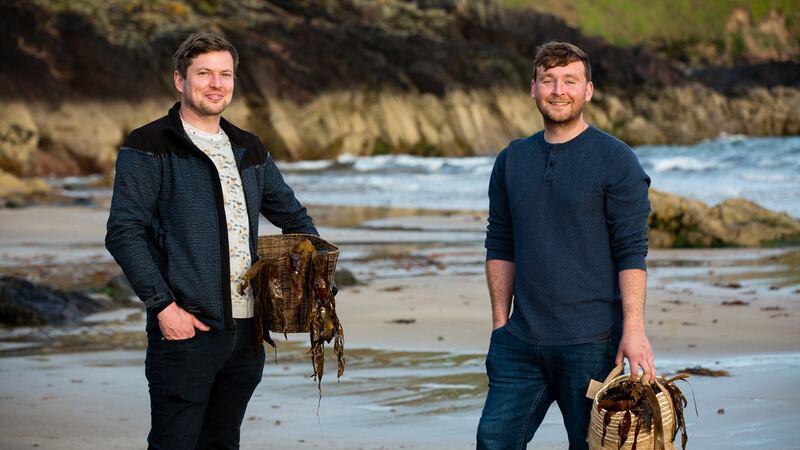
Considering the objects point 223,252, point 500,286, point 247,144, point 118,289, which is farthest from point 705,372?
point 118,289

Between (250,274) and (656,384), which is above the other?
(250,274)

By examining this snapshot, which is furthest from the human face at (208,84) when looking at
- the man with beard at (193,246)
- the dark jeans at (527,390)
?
the dark jeans at (527,390)

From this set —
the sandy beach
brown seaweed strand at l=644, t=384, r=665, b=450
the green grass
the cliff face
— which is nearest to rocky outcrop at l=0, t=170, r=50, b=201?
the cliff face

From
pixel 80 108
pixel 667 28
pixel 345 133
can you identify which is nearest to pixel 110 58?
pixel 80 108

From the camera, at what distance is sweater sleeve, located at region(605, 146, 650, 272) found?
155 inches

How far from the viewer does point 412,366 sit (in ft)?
26.3

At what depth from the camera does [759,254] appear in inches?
588

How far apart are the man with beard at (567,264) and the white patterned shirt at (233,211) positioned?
2.78 ft

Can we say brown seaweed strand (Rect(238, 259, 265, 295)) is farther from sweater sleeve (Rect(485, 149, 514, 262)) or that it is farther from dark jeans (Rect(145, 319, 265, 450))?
sweater sleeve (Rect(485, 149, 514, 262))

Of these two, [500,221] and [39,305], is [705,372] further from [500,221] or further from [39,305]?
[39,305]

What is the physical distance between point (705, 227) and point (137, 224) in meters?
13.2

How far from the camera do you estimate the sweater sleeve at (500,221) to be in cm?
419

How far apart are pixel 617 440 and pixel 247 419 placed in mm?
3220

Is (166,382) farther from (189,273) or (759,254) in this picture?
(759,254)
